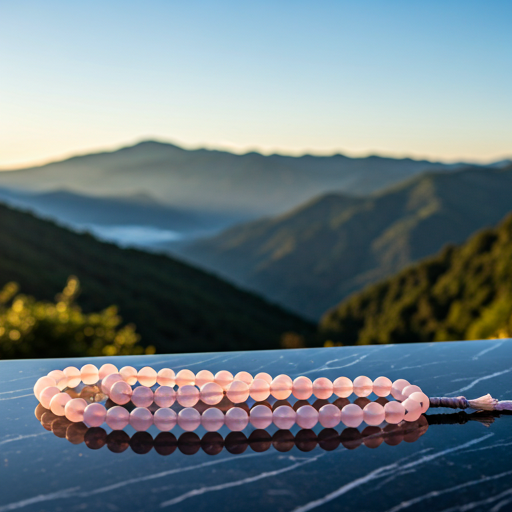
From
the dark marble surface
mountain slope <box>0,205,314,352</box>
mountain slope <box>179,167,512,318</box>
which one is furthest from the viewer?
mountain slope <box>179,167,512,318</box>

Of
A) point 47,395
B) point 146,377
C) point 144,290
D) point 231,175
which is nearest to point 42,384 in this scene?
point 47,395

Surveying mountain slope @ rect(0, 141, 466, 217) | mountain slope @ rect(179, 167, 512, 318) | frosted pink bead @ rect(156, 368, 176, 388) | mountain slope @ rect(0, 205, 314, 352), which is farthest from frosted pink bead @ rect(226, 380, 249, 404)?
mountain slope @ rect(0, 141, 466, 217)

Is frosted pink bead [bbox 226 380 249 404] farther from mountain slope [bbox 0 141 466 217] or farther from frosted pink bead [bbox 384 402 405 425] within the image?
mountain slope [bbox 0 141 466 217]

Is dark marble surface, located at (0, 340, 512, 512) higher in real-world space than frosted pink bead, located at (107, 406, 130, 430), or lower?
lower

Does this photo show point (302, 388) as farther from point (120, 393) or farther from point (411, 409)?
point (120, 393)

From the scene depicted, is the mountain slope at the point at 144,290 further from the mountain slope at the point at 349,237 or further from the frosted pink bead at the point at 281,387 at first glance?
the frosted pink bead at the point at 281,387

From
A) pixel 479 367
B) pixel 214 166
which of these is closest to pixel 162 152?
pixel 214 166

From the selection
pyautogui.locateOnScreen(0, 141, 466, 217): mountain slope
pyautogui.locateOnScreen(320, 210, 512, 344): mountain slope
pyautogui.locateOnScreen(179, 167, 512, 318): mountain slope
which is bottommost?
pyautogui.locateOnScreen(320, 210, 512, 344): mountain slope

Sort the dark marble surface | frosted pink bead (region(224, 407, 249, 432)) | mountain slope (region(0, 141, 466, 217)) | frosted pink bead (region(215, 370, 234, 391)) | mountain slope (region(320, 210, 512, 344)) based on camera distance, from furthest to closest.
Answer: mountain slope (region(0, 141, 466, 217)) → mountain slope (region(320, 210, 512, 344)) → frosted pink bead (region(215, 370, 234, 391)) → frosted pink bead (region(224, 407, 249, 432)) → the dark marble surface
